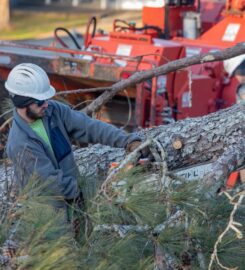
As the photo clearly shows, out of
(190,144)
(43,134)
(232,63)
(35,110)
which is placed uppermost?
(35,110)

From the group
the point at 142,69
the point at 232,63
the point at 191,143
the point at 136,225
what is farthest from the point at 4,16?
the point at 136,225

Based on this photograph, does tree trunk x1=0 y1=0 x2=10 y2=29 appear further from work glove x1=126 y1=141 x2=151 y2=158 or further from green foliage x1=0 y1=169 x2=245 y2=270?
green foliage x1=0 y1=169 x2=245 y2=270

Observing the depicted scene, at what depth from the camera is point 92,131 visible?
4.29 metres

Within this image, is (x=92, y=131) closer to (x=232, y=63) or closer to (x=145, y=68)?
(x=145, y=68)

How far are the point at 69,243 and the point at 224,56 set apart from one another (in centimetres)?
268

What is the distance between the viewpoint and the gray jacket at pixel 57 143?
395cm

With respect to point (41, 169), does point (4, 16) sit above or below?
below

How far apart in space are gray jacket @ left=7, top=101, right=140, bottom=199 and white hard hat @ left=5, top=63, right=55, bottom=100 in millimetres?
163

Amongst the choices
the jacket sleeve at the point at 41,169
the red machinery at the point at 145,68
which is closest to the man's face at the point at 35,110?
the jacket sleeve at the point at 41,169

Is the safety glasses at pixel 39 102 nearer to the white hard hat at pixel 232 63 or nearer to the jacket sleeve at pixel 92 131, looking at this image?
the jacket sleeve at pixel 92 131

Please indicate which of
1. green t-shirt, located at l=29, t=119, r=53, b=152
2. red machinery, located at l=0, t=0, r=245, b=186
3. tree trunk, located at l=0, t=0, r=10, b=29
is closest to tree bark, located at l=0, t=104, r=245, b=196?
green t-shirt, located at l=29, t=119, r=53, b=152

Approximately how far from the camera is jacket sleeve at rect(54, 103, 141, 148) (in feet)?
14.0

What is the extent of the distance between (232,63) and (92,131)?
440 centimetres

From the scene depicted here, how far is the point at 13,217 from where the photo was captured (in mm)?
3268
